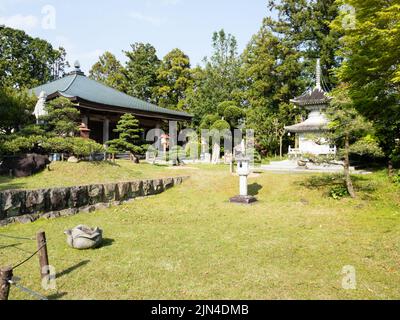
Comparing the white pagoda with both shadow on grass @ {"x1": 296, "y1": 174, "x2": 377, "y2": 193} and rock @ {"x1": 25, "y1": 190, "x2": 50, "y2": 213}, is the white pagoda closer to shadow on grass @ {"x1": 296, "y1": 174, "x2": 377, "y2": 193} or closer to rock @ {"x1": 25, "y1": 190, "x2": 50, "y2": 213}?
shadow on grass @ {"x1": 296, "y1": 174, "x2": 377, "y2": 193}

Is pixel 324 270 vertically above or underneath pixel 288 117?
underneath

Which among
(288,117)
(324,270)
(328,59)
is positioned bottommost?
(324,270)

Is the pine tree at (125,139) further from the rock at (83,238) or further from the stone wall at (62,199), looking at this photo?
the rock at (83,238)

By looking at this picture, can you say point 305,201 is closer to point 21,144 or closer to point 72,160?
point 72,160

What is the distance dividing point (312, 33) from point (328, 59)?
2.92 m

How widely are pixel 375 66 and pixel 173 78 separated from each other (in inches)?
1032

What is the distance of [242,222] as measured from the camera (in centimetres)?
878

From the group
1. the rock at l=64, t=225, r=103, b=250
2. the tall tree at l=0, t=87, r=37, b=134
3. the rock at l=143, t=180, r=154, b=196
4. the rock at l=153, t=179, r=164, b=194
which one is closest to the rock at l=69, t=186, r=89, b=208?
the rock at l=143, t=180, r=154, b=196

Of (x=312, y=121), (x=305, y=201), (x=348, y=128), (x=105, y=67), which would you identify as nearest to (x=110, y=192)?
(x=305, y=201)

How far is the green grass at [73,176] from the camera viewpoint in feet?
32.8

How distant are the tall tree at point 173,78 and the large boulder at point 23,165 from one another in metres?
24.4

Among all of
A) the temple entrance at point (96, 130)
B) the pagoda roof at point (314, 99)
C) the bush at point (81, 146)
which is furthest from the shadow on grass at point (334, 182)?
the temple entrance at point (96, 130)
